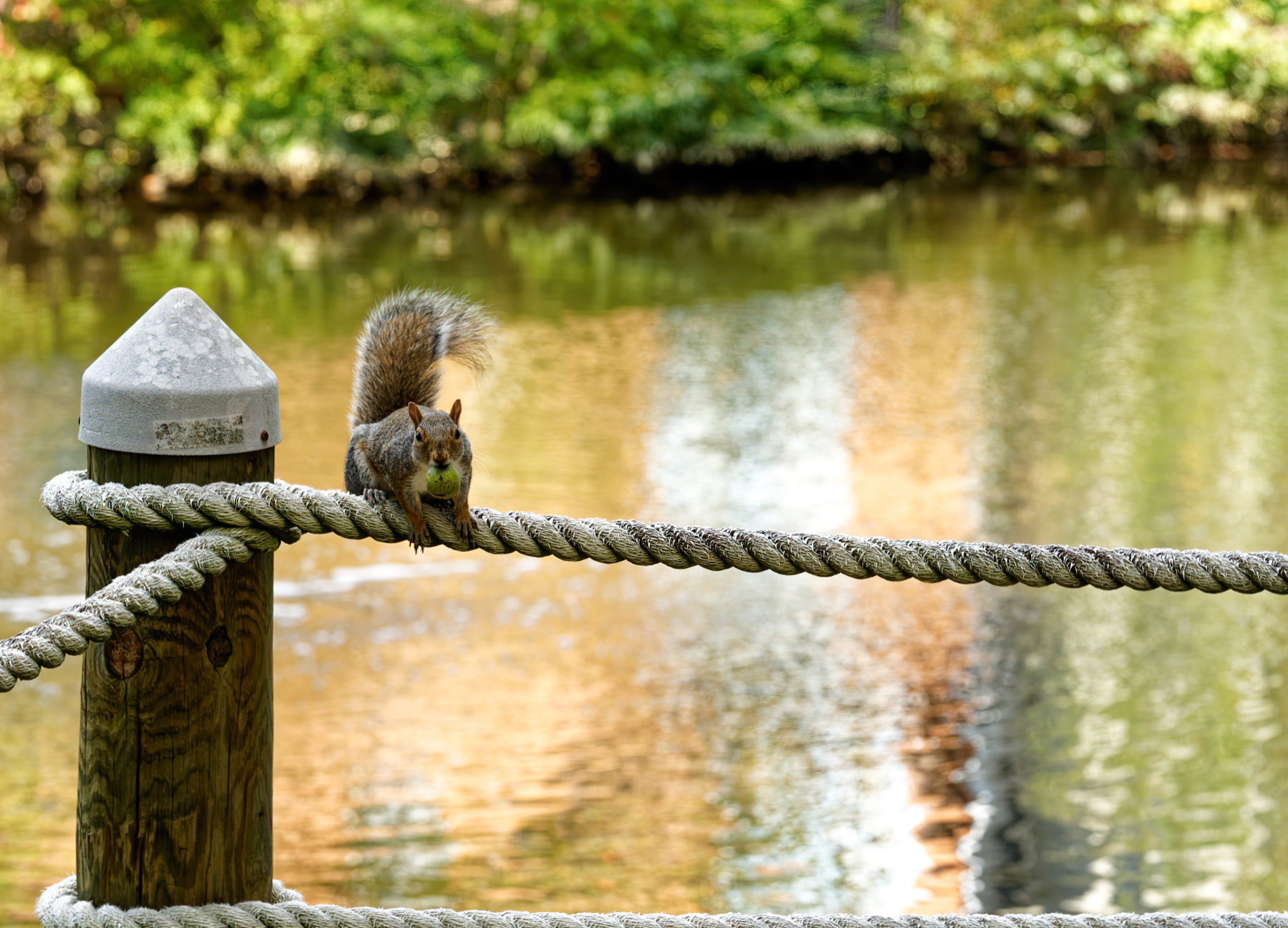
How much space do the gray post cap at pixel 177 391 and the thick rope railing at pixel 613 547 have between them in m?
0.04

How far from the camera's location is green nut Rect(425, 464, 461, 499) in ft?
4.59

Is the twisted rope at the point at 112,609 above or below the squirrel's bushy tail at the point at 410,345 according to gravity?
below

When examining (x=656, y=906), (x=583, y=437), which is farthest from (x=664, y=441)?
(x=656, y=906)

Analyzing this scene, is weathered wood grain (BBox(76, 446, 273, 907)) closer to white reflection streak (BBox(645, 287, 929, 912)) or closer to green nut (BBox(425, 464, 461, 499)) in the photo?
green nut (BBox(425, 464, 461, 499))

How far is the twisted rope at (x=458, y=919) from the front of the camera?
1.16 meters

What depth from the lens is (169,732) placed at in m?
1.16

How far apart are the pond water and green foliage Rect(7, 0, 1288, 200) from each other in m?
4.77

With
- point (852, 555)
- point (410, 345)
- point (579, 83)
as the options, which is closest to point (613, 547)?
point (852, 555)

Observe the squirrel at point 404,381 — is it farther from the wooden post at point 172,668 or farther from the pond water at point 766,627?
the pond water at point 766,627

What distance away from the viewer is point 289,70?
46.2 ft

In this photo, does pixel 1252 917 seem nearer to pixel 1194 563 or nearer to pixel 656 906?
pixel 1194 563

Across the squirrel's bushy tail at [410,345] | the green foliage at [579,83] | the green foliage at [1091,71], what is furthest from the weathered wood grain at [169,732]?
the green foliage at [1091,71]

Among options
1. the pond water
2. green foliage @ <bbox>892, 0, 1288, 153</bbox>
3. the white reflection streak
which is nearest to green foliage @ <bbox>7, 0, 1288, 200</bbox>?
green foliage @ <bbox>892, 0, 1288, 153</bbox>

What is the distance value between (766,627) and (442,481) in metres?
3.02
